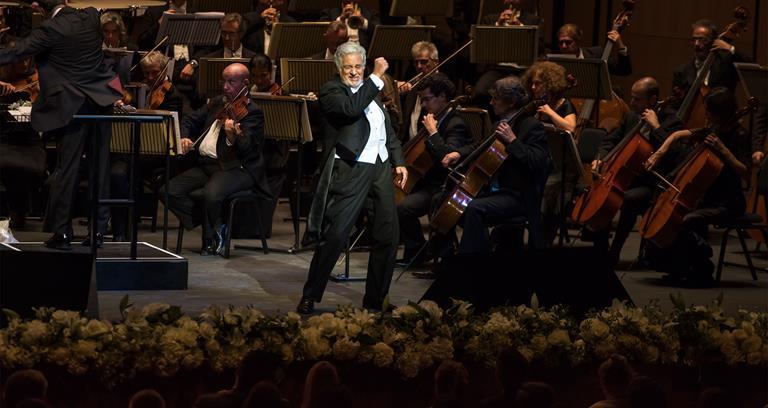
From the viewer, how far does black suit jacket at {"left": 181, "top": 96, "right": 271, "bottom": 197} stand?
8.22 metres

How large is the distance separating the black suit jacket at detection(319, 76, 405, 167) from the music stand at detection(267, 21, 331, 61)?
265 centimetres

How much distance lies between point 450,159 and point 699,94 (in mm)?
2026

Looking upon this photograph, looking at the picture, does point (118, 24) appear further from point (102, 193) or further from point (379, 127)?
point (379, 127)

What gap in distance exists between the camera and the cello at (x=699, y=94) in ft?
27.6

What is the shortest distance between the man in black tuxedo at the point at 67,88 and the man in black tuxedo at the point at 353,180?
1224mm

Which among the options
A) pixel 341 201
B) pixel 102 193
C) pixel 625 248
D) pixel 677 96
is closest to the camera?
pixel 341 201

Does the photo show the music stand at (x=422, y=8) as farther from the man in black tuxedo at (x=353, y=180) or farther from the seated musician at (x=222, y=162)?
the man in black tuxedo at (x=353, y=180)

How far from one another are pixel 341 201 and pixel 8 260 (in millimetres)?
2206

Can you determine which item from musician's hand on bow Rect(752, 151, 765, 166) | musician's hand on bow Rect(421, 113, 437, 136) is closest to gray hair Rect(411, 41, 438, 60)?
musician's hand on bow Rect(421, 113, 437, 136)

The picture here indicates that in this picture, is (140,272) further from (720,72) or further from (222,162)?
(720,72)

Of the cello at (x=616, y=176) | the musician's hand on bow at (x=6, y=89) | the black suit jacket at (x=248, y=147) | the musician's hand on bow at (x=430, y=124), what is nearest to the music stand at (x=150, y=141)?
the black suit jacket at (x=248, y=147)

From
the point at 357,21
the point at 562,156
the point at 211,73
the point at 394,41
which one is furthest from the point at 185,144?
the point at 562,156

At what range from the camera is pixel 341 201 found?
6.39 metres

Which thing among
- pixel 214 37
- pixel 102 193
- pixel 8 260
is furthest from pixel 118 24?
pixel 8 260
